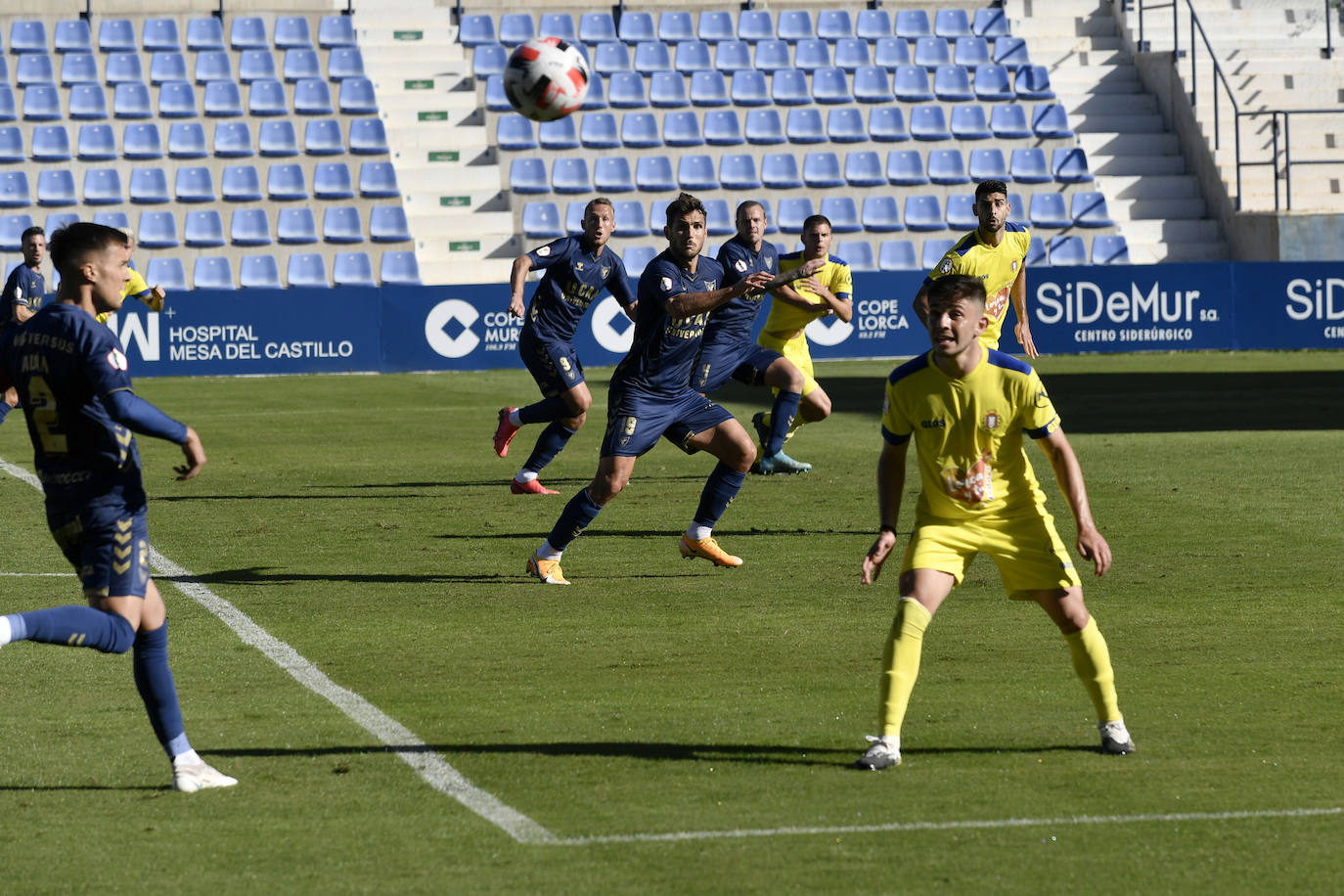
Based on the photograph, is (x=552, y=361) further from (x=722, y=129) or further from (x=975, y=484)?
(x=722, y=129)

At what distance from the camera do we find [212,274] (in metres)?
28.9

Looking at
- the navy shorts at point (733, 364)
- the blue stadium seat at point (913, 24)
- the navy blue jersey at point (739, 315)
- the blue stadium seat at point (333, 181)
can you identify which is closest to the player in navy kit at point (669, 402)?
the navy shorts at point (733, 364)

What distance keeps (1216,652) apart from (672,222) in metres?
3.45

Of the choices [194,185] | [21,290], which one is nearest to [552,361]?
[21,290]

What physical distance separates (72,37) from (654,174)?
1035cm

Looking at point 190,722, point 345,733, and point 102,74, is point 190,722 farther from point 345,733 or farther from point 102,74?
point 102,74

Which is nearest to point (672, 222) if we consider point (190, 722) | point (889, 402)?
point (889, 402)

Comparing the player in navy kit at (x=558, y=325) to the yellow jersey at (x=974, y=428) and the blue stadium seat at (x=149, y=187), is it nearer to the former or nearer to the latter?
the yellow jersey at (x=974, y=428)

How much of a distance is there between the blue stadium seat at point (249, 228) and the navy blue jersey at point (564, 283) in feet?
55.1

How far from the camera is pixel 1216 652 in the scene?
26.2 ft

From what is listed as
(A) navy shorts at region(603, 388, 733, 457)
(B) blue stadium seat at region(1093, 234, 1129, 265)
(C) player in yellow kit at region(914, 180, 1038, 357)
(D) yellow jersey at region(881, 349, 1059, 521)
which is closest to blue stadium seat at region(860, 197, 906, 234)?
(B) blue stadium seat at region(1093, 234, 1129, 265)

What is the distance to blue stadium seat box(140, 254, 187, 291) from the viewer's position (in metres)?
28.6

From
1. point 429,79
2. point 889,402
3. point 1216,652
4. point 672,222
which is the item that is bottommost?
point 1216,652

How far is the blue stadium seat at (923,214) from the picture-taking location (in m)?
31.7
